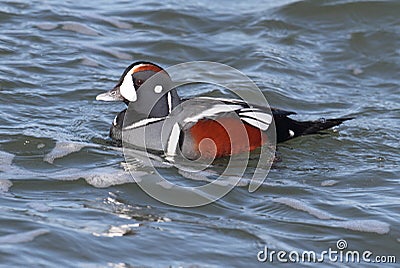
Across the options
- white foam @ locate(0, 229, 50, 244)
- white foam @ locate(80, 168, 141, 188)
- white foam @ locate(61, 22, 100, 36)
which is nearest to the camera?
white foam @ locate(0, 229, 50, 244)

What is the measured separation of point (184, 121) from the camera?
26.5 ft

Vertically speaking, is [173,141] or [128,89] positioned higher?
[128,89]

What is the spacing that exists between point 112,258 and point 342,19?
753 cm

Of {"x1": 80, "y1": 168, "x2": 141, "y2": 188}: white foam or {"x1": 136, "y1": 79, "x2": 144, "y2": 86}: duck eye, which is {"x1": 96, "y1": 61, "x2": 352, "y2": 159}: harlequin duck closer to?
{"x1": 136, "y1": 79, "x2": 144, "y2": 86}: duck eye

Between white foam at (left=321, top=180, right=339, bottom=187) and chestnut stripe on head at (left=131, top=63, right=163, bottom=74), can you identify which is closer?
white foam at (left=321, top=180, right=339, bottom=187)

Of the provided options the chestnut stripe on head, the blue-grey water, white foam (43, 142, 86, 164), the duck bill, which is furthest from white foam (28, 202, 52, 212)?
the chestnut stripe on head

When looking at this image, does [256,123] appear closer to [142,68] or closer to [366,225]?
[142,68]

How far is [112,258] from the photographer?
231 inches

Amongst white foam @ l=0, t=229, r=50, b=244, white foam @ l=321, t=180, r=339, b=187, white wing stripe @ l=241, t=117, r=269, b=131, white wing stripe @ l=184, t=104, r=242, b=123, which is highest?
white wing stripe @ l=184, t=104, r=242, b=123

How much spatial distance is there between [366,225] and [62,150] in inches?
112

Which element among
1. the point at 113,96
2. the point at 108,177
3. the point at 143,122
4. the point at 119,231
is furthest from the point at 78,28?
the point at 119,231

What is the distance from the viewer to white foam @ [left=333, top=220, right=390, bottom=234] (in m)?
6.67

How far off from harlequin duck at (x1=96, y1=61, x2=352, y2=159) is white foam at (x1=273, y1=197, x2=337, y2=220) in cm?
107

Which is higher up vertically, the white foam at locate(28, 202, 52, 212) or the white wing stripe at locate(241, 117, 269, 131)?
the white wing stripe at locate(241, 117, 269, 131)
